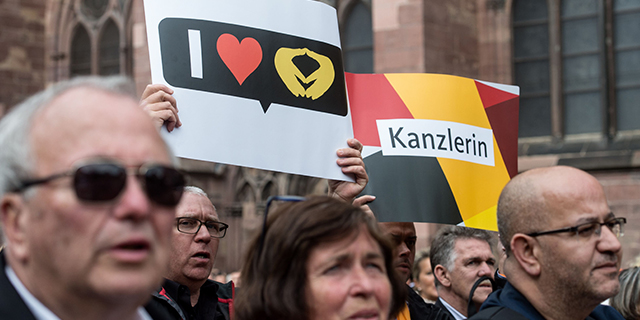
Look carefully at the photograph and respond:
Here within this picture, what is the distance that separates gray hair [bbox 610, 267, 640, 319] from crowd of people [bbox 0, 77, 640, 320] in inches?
57.7

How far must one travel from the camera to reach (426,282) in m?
6.08

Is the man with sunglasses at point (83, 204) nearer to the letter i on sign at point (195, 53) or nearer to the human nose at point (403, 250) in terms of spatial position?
the letter i on sign at point (195, 53)

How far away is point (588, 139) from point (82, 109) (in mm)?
10357

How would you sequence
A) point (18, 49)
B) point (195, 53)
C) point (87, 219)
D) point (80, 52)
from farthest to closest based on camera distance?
point (18, 49)
point (80, 52)
point (195, 53)
point (87, 219)

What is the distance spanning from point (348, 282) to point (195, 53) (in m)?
1.53

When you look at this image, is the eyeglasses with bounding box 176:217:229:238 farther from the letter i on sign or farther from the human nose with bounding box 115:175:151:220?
the human nose with bounding box 115:175:151:220

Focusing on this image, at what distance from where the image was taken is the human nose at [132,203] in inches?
46.1

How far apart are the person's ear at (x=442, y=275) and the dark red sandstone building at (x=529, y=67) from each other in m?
5.30

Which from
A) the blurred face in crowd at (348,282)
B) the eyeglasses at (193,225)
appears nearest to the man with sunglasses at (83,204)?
the blurred face in crowd at (348,282)

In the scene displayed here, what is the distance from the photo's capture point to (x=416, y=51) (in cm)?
1026

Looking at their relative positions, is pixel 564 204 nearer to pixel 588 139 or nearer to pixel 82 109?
pixel 82 109

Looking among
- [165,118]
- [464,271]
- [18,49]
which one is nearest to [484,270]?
[464,271]

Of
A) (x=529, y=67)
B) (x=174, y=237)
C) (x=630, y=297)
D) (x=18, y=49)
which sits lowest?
(x=630, y=297)

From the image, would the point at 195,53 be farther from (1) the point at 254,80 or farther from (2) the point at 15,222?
(2) the point at 15,222
